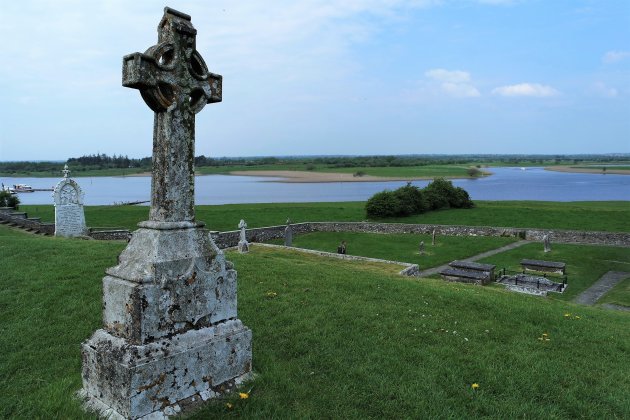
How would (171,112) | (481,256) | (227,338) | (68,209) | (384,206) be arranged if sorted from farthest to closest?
(384,206) → (481,256) → (68,209) → (227,338) → (171,112)

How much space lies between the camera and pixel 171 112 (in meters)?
4.34

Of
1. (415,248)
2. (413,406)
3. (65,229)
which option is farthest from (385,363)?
(415,248)

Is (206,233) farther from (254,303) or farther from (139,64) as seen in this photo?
(254,303)

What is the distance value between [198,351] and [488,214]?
40.4m

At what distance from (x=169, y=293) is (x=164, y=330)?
1.11 feet

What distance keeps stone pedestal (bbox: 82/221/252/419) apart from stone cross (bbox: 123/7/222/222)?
23cm

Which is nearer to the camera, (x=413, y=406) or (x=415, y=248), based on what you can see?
(x=413, y=406)

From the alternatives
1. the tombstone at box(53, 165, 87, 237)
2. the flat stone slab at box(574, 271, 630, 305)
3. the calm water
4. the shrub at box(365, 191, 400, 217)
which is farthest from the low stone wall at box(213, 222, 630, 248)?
the calm water

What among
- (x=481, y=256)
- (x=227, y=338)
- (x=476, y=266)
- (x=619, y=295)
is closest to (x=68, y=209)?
(x=476, y=266)

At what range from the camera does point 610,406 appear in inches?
187

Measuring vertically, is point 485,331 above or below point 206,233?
below

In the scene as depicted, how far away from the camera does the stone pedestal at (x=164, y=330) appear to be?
3916 millimetres

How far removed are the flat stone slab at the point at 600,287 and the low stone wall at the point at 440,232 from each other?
7.54 m

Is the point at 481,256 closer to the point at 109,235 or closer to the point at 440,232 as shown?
the point at 440,232
